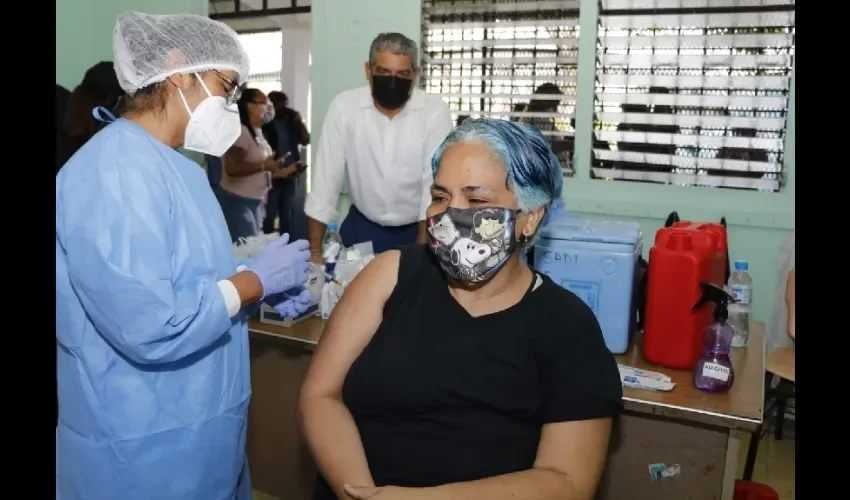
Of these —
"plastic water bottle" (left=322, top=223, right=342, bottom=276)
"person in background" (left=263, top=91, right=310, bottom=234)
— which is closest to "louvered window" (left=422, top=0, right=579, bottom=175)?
"plastic water bottle" (left=322, top=223, right=342, bottom=276)

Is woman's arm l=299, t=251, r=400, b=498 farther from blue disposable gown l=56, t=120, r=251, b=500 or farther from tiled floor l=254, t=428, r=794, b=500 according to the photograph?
tiled floor l=254, t=428, r=794, b=500

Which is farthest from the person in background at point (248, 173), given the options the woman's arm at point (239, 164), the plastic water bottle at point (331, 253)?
the plastic water bottle at point (331, 253)

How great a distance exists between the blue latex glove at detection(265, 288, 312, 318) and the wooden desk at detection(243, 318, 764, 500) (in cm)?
6

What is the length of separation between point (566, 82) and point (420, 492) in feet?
9.20

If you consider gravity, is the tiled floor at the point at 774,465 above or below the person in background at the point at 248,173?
below

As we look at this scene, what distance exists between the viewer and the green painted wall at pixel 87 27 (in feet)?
14.6

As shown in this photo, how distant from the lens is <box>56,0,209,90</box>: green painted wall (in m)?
4.45

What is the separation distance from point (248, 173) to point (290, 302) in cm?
242

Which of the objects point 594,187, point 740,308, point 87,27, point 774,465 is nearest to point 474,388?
point 740,308

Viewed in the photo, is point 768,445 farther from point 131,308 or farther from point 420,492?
point 131,308

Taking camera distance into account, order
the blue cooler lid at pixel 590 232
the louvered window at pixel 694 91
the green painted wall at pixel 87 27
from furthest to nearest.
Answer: the green painted wall at pixel 87 27
the louvered window at pixel 694 91
the blue cooler lid at pixel 590 232

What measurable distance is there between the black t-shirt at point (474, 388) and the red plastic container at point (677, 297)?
18.9 inches

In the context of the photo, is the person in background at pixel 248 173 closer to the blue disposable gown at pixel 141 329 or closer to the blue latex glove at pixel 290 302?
the blue latex glove at pixel 290 302

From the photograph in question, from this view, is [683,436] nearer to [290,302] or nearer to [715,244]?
[715,244]
